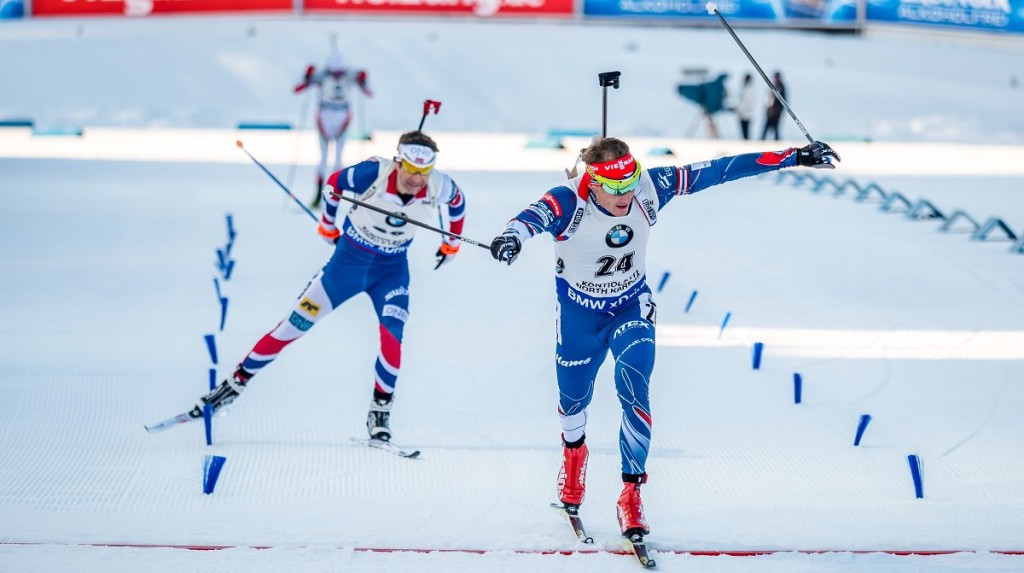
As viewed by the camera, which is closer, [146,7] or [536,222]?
[536,222]

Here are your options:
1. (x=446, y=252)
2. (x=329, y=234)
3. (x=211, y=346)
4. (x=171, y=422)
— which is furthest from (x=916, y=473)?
(x=211, y=346)

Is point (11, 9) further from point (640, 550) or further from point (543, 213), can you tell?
point (640, 550)

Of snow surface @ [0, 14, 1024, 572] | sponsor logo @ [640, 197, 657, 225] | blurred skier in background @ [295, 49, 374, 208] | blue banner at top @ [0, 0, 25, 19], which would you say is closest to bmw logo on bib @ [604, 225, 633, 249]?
sponsor logo @ [640, 197, 657, 225]

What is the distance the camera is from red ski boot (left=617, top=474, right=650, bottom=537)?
523 centimetres

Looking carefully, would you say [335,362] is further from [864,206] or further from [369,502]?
[864,206]

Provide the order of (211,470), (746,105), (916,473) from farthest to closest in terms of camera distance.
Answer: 1. (746,105)
2. (916,473)
3. (211,470)

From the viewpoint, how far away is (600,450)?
21.9 ft

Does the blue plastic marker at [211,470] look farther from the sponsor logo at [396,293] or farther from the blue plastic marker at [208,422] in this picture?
the sponsor logo at [396,293]

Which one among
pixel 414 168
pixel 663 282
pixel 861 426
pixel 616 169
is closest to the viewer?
pixel 616 169

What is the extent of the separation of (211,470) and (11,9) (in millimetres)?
21437

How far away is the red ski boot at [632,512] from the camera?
5.23 m

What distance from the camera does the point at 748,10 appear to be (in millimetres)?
24672

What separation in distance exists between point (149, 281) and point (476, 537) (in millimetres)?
5976

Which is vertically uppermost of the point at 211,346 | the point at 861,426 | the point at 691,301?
the point at 861,426
